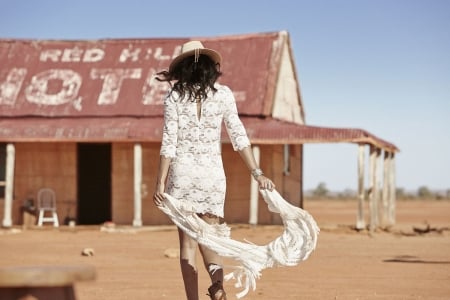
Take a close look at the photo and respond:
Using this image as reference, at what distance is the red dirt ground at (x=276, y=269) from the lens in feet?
27.3

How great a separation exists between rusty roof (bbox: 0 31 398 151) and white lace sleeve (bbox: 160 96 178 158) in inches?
531

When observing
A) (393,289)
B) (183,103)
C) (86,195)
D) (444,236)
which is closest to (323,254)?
(393,289)

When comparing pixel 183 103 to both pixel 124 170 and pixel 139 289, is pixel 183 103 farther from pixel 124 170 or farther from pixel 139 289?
pixel 124 170

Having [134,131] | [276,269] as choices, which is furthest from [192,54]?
[134,131]

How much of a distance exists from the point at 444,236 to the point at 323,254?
6016mm

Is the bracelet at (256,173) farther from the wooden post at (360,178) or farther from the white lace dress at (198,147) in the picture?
the wooden post at (360,178)

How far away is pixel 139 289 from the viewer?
857 cm

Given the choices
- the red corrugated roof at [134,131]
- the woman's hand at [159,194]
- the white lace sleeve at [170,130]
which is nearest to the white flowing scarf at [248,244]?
the woman's hand at [159,194]

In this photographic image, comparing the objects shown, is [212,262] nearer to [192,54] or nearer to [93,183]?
[192,54]

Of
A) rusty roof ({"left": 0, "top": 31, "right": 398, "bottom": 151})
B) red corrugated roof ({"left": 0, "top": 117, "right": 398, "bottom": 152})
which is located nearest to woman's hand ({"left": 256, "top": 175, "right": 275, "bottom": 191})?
red corrugated roof ({"left": 0, "top": 117, "right": 398, "bottom": 152})

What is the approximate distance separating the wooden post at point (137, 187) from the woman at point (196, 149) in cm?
1358

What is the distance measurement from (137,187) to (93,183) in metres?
Result: 3.96

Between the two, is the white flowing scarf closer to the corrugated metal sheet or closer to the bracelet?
the bracelet

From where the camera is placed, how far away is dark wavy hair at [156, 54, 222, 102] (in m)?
6.18
